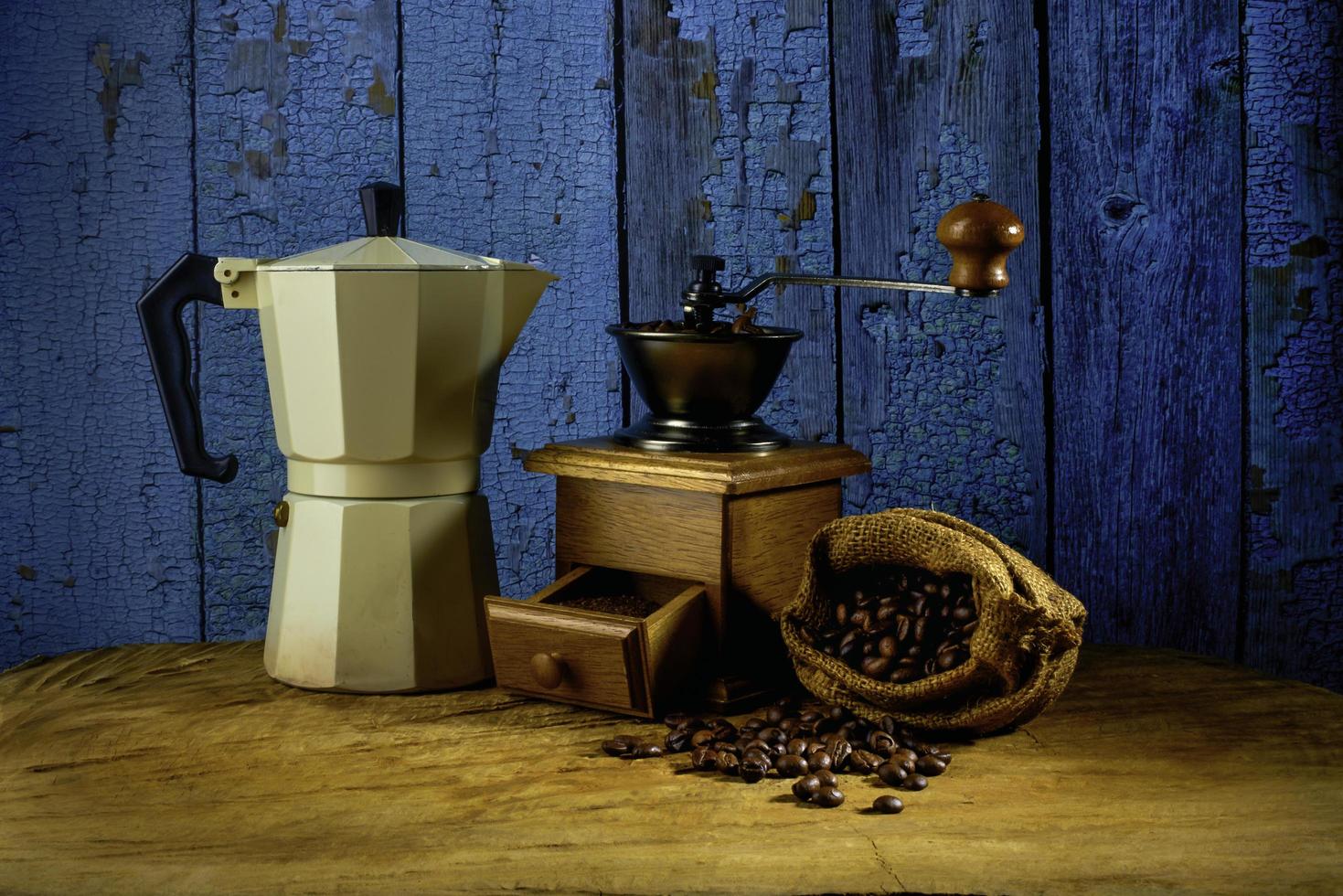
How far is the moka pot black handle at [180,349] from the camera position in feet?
4.21

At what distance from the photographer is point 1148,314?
1.56 meters

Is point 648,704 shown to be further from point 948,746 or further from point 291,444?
point 291,444

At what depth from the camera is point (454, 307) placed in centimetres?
126

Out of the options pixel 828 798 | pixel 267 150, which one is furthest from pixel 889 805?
pixel 267 150

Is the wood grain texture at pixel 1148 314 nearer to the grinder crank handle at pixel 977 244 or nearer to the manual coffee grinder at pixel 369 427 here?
the grinder crank handle at pixel 977 244

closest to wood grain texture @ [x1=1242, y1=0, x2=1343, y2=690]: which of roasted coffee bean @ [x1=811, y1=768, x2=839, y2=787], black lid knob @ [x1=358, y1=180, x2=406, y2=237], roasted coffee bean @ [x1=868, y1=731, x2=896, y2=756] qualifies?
roasted coffee bean @ [x1=868, y1=731, x2=896, y2=756]

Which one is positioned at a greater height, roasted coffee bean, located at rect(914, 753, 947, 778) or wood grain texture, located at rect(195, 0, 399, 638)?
wood grain texture, located at rect(195, 0, 399, 638)

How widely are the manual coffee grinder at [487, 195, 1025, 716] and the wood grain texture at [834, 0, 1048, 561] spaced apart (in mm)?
265

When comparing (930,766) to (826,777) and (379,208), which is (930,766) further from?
(379,208)

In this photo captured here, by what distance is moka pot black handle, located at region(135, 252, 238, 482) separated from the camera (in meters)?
1.28

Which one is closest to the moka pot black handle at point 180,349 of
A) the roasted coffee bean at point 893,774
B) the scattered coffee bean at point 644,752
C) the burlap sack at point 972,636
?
the scattered coffee bean at point 644,752

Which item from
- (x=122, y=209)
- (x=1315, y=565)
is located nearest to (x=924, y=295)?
(x=1315, y=565)

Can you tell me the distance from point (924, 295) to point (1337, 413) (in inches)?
21.8

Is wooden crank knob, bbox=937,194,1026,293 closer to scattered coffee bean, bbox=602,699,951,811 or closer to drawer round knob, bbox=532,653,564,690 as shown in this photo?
scattered coffee bean, bbox=602,699,951,811
